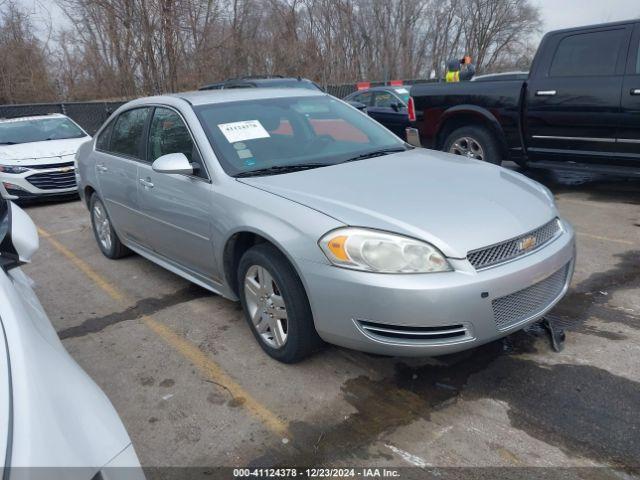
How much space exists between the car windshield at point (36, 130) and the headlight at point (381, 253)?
8461 millimetres

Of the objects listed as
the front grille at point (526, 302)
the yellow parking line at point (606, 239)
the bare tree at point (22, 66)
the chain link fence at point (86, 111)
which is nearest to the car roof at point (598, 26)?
the yellow parking line at point (606, 239)

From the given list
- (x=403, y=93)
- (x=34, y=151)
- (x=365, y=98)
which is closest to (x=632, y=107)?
(x=403, y=93)

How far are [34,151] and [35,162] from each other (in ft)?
1.24

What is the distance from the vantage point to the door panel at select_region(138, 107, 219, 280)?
3539 mm

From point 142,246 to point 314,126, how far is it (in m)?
1.86

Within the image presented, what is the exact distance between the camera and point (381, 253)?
259cm

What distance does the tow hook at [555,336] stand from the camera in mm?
3163

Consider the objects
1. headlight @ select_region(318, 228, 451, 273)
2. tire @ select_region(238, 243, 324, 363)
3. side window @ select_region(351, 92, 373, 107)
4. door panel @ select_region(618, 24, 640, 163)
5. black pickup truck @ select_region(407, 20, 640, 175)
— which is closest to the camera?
headlight @ select_region(318, 228, 451, 273)

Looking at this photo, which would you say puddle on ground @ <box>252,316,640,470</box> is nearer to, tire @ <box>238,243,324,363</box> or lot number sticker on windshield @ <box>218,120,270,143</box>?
tire @ <box>238,243,324,363</box>

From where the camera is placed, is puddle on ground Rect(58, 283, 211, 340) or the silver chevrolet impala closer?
the silver chevrolet impala

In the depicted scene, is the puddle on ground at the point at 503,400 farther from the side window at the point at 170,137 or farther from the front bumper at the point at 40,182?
the front bumper at the point at 40,182

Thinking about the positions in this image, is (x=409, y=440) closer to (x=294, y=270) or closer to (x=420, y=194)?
(x=294, y=270)

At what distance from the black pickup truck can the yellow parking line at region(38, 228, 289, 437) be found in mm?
4892

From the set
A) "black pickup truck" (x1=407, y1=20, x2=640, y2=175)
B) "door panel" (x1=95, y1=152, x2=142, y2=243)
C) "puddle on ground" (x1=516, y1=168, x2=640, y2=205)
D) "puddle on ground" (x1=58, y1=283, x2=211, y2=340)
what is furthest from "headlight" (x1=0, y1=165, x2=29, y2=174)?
"puddle on ground" (x1=516, y1=168, x2=640, y2=205)
